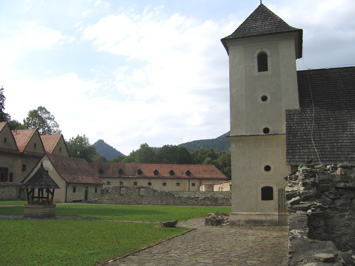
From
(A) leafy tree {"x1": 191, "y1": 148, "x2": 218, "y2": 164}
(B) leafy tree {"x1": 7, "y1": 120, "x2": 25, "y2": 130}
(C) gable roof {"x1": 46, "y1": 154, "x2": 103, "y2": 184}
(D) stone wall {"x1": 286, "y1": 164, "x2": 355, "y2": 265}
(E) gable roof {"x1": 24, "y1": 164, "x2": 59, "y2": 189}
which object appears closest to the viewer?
(D) stone wall {"x1": 286, "y1": 164, "x2": 355, "y2": 265}

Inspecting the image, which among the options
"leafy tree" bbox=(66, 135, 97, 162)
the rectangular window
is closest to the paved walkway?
the rectangular window

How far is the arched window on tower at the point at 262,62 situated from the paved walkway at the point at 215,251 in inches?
370

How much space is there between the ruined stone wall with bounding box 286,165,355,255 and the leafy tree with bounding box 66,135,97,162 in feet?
208

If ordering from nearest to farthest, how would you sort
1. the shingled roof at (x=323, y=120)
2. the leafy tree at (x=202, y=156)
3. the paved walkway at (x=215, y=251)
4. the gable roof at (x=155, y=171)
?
the paved walkway at (x=215, y=251) < the shingled roof at (x=323, y=120) < the gable roof at (x=155, y=171) < the leafy tree at (x=202, y=156)

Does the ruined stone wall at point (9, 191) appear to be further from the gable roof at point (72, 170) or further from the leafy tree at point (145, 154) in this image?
the leafy tree at point (145, 154)

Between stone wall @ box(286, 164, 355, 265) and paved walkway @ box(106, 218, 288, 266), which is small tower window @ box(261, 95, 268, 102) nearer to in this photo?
paved walkway @ box(106, 218, 288, 266)

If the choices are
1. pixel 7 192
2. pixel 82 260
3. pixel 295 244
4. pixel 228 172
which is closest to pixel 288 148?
pixel 295 244

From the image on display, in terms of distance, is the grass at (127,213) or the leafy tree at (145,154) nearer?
the grass at (127,213)

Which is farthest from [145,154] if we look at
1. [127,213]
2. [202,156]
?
[127,213]

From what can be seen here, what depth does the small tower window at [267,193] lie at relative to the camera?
661 inches

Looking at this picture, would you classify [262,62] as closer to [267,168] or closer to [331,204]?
[267,168]

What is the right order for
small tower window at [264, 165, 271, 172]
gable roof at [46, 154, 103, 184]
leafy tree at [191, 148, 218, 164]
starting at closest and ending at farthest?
small tower window at [264, 165, 271, 172], gable roof at [46, 154, 103, 184], leafy tree at [191, 148, 218, 164]

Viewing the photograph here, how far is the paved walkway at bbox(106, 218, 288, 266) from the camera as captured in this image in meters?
7.96

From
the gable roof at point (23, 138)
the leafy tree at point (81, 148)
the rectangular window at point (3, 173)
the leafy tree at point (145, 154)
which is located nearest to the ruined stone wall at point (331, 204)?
the rectangular window at point (3, 173)
